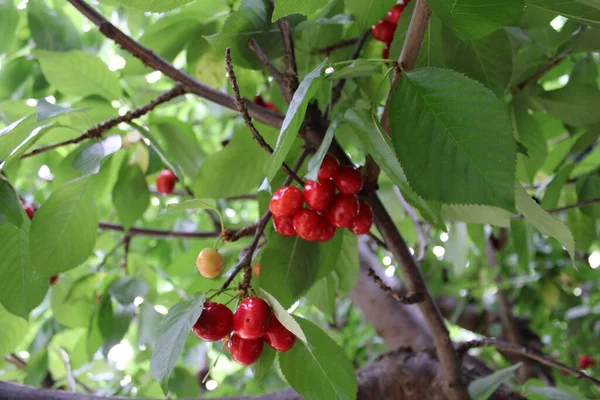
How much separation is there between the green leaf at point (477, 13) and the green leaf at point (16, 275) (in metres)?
0.71

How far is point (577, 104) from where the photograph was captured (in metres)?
1.05

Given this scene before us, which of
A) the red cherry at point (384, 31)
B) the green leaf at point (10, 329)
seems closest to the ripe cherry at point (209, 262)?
the green leaf at point (10, 329)

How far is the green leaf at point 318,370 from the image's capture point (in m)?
0.76

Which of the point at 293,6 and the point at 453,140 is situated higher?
the point at 293,6

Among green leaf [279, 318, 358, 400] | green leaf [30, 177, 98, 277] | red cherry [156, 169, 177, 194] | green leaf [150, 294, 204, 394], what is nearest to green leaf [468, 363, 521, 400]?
green leaf [279, 318, 358, 400]

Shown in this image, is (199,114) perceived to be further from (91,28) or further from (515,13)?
(515,13)

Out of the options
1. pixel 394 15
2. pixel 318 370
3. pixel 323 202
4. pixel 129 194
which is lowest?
pixel 129 194

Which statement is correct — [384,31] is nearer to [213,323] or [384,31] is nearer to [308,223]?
[308,223]

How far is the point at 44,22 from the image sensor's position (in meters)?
1.45

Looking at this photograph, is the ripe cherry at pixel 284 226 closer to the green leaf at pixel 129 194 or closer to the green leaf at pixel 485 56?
the green leaf at pixel 485 56

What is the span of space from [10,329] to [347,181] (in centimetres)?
71

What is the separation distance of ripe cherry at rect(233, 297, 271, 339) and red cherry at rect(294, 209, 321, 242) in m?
0.11

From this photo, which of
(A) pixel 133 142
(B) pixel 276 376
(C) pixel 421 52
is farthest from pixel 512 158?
(B) pixel 276 376

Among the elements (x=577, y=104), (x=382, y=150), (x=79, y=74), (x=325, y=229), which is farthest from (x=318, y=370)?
(x=79, y=74)
